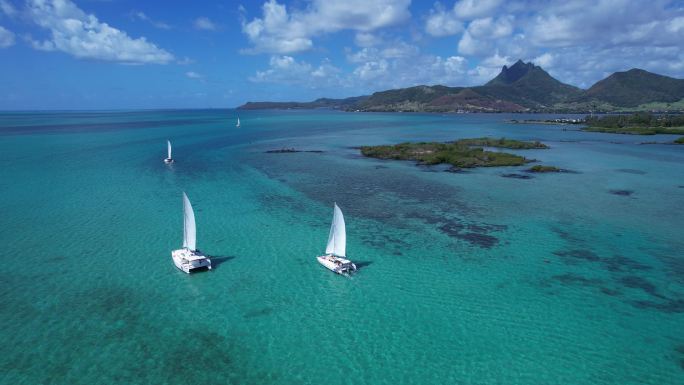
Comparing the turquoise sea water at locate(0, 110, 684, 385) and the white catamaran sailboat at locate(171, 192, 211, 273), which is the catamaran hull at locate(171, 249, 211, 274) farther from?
the turquoise sea water at locate(0, 110, 684, 385)

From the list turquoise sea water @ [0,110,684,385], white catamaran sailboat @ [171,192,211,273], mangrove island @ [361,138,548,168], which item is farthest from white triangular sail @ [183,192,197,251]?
mangrove island @ [361,138,548,168]

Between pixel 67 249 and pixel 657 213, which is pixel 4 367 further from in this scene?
pixel 657 213

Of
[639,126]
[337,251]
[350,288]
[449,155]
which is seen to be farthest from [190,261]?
[639,126]

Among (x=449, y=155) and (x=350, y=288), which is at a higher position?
(x=449, y=155)

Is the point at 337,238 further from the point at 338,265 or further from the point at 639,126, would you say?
the point at 639,126

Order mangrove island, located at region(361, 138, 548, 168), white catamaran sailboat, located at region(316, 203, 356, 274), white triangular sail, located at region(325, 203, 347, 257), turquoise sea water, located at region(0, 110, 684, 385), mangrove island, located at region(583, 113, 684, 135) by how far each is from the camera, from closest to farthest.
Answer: turquoise sea water, located at region(0, 110, 684, 385) < white catamaran sailboat, located at region(316, 203, 356, 274) < white triangular sail, located at region(325, 203, 347, 257) < mangrove island, located at region(361, 138, 548, 168) < mangrove island, located at region(583, 113, 684, 135)

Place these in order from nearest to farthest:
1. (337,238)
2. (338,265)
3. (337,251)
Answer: (338,265)
(337,238)
(337,251)
